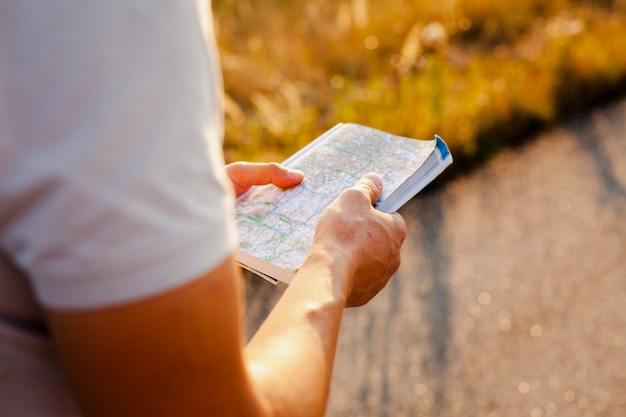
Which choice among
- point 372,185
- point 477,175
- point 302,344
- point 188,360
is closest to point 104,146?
point 188,360

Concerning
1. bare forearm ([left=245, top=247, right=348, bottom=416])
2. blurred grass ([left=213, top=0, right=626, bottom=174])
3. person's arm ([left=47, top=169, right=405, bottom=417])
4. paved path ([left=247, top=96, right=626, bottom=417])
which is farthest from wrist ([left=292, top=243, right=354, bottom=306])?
blurred grass ([left=213, top=0, right=626, bottom=174])

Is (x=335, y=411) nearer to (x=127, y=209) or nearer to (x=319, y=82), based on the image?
(x=127, y=209)

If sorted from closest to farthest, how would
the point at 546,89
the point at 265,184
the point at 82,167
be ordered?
the point at 82,167 < the point at 265,184 < the point at 546,89

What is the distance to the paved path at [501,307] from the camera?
105 inches

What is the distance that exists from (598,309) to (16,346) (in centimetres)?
279

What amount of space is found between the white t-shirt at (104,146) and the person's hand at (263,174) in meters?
0.93

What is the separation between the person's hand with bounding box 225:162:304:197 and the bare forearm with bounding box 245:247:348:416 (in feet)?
1.74

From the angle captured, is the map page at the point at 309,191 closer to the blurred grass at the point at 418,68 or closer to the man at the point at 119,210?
the man at the point at 119,210

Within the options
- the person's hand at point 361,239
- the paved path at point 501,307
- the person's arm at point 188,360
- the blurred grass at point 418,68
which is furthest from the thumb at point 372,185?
the blurred grass at point 418,68

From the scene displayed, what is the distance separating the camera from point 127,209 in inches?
23.4

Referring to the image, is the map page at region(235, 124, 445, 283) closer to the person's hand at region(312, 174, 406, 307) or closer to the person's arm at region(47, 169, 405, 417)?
the person's hand at region(312, 174, 406, 307)

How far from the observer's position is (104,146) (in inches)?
23.0

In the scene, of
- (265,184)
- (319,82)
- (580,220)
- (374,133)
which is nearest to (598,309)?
(580,220)

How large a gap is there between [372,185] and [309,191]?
0.67 ft
